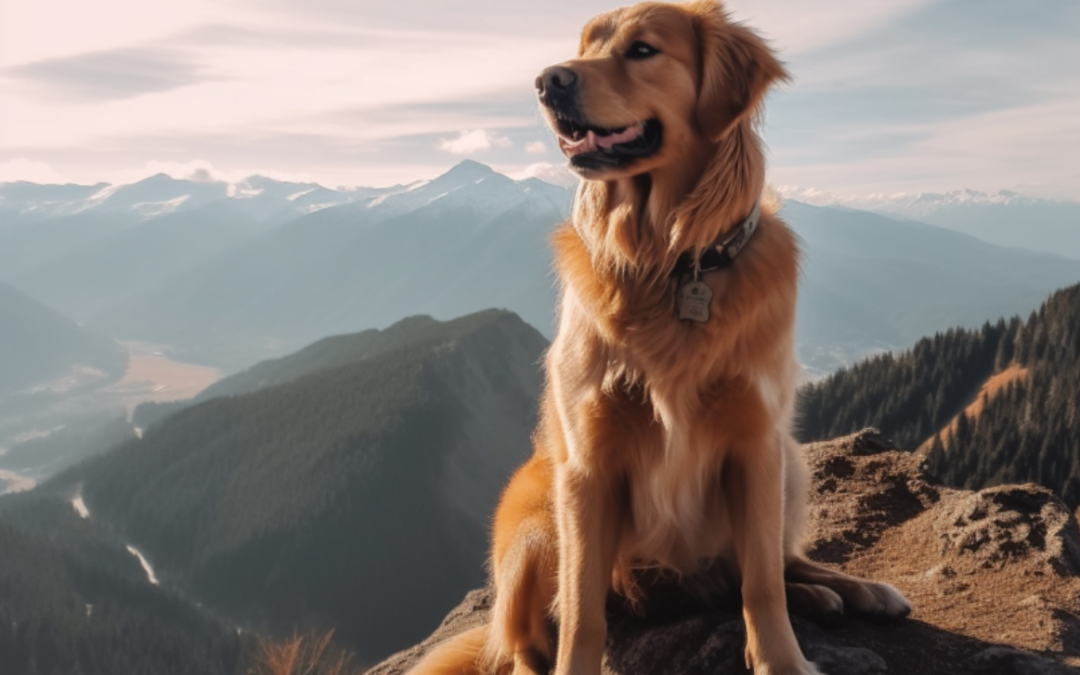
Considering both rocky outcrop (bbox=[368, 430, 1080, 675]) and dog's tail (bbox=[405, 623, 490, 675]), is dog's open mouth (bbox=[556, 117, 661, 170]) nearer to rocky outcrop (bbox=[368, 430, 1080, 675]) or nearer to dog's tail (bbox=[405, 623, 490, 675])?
rocky outcrop (bbox=[368, 430, 1080, 675])

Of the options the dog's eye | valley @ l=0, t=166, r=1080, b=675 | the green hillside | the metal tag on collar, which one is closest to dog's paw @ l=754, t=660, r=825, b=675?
the metal tag on collar

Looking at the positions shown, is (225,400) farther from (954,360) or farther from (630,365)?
(630,365)

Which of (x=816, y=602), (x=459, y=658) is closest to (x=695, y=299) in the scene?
(x=816, y=602)

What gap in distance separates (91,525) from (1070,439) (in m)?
129

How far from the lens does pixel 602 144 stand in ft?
12.8

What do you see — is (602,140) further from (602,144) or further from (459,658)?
(459,658)

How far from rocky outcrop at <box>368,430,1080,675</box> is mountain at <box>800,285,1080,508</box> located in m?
70.5

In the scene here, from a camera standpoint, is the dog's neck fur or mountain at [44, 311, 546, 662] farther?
mountain at [44, 311, 546, 662]

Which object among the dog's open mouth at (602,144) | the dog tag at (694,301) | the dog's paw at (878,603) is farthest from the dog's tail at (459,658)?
the dog's open mouth at (602,144)

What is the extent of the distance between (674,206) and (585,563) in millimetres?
1898

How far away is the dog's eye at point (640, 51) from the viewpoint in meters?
3.96

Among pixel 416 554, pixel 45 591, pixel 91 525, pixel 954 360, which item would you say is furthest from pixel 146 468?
pixel 954 360

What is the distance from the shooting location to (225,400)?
140m

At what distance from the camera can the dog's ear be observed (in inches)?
153
